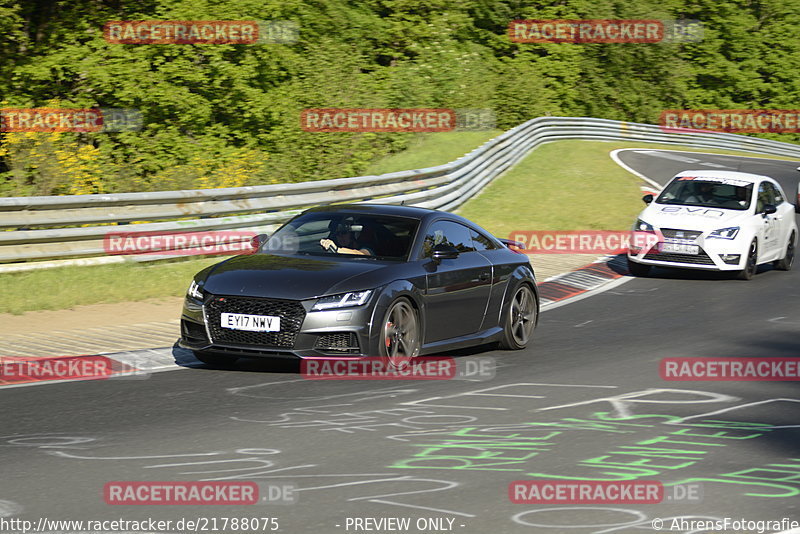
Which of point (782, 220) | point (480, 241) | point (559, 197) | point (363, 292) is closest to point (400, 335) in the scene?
point (363, 292)

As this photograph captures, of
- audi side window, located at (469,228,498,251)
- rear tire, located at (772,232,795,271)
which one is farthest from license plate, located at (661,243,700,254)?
audi side window, located at (469,228,498,251)

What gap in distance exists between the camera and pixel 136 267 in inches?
604

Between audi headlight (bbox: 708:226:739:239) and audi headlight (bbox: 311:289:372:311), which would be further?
audi headlight (bbox: 708:226:739:239)

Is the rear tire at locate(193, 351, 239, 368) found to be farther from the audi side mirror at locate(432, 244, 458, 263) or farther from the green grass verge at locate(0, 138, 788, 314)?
the green grass verge at locate(0, 138, 788, 314)

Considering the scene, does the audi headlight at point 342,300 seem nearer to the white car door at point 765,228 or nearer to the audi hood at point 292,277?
the audi hood at point 292,277

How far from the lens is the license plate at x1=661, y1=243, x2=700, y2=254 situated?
701 inches

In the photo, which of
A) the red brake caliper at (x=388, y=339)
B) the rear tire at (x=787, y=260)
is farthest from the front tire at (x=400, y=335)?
the rear tire at (x=787, y=260)

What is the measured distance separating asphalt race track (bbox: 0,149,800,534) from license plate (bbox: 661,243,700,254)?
5.97 meters

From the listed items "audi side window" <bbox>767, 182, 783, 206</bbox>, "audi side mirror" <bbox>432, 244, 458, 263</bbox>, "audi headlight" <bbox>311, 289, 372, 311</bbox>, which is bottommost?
"audi headlight" <bbox>311, 289, 372, 311</bbox>

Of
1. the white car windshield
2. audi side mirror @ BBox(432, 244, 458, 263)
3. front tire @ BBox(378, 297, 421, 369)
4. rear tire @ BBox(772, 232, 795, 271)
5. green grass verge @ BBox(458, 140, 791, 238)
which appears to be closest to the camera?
front tire @ BBox(378, 297, 421, 369)

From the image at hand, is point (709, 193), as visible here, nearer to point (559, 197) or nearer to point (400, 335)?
point (559, 197)

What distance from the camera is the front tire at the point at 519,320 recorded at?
1187cm

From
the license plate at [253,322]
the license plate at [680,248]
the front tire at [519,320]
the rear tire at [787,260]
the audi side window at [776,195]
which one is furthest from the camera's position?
the audi side window at [776,195]

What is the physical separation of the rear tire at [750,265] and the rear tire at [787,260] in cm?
122
